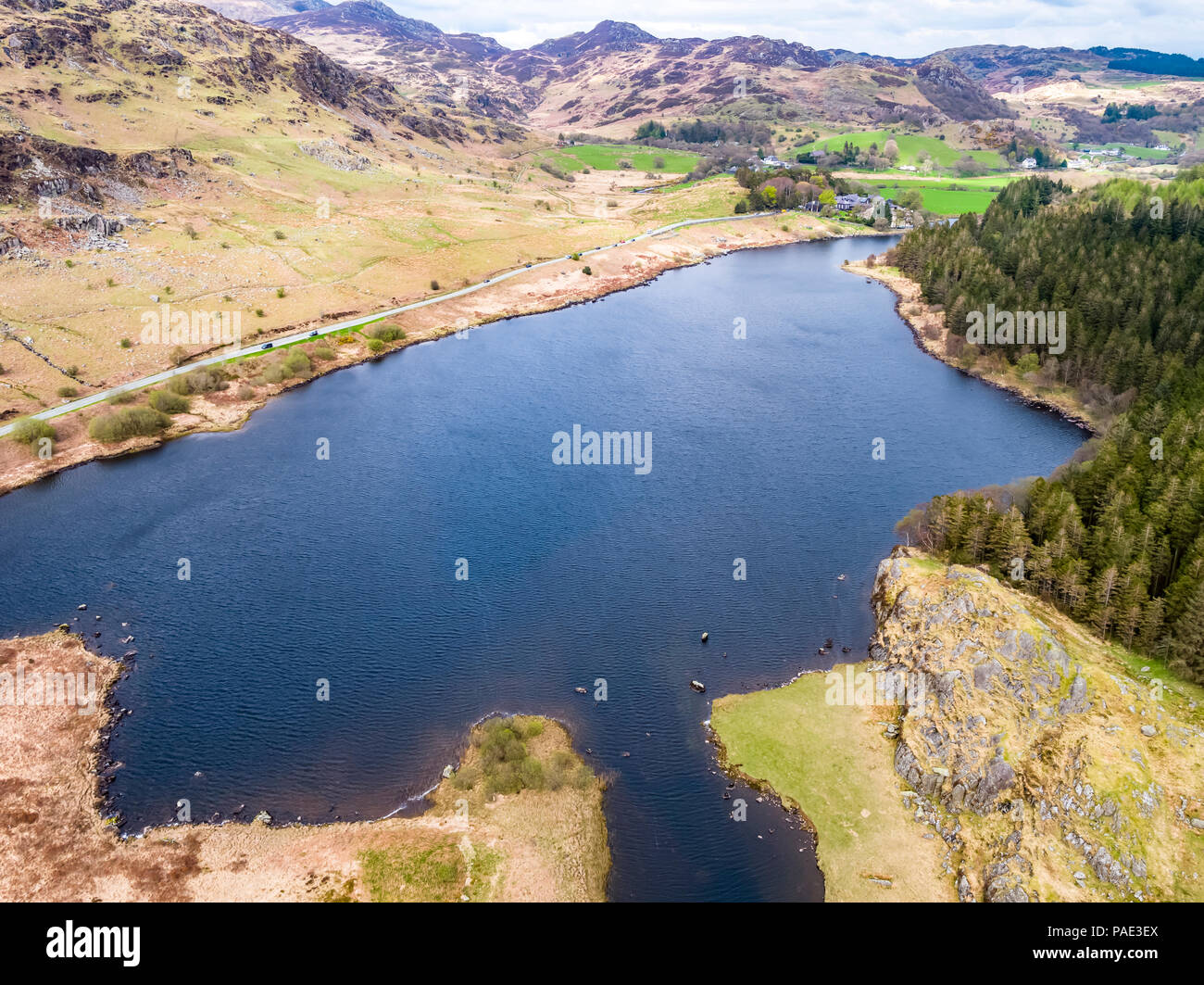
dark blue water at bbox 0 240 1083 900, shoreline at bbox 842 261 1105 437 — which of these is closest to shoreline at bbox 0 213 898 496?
dark blue water at bbox 0 240 1083 900

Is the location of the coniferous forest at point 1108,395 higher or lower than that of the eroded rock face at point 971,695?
higher

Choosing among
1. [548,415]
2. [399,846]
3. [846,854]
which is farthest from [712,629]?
[548,415]

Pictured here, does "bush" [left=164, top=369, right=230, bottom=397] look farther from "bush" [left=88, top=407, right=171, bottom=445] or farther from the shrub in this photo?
the shrub

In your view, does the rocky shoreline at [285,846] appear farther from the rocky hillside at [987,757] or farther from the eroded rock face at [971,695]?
the eroded rock face at [971,695]

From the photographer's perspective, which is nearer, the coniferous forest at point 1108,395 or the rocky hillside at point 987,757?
the rocky hillside at point 987,757

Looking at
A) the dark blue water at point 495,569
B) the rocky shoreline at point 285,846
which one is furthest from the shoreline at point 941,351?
the rocky shoreline at point 285,846

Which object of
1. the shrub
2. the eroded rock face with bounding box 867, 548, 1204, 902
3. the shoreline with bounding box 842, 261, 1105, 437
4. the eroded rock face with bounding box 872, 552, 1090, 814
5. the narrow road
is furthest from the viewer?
the shrub

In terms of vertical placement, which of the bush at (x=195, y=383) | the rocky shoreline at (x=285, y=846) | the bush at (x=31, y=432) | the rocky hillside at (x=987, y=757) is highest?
the bush at (x=195, y=383)

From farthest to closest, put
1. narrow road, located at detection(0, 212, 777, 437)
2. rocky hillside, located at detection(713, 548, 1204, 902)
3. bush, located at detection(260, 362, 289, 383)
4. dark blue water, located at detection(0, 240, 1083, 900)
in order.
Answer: bush, located at detection(260, 362, 289, 383), narrow road, located at detection(0, 212, 777, 437), dark blue water, located at detection(0, 240, 1083, 900), rocky hillside, located at detection(713, 548, 1204, 902)
